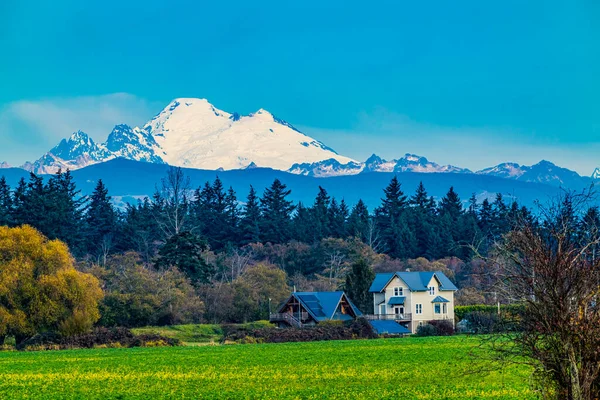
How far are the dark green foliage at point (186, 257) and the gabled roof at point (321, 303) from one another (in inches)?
510

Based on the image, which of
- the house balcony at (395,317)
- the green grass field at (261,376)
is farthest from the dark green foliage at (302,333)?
the green grass field at (261,376)

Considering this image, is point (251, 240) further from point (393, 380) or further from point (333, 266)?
point (393, 380)

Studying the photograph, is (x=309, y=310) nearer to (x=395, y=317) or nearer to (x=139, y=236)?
(x=395, y=317)

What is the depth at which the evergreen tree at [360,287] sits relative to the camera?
89000 millimetres

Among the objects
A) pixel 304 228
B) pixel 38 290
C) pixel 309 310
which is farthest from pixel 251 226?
pixel 38 290

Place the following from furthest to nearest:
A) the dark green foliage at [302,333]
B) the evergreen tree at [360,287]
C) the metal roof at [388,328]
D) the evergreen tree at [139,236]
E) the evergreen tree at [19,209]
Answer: the evergreen tree at [139,236] → the evergreen tree at [19,209] → the evergreen tree at [360,287] → the metal roof at [388,328] → the dark green foliage at [302,333]

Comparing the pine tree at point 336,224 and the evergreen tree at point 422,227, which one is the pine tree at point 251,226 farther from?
the evergreen tree at point 422,227

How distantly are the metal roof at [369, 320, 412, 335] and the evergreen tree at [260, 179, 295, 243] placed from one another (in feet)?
164

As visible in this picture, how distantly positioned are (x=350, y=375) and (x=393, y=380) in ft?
7.95

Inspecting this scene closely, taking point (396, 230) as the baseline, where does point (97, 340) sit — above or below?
below

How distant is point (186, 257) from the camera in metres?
87.1

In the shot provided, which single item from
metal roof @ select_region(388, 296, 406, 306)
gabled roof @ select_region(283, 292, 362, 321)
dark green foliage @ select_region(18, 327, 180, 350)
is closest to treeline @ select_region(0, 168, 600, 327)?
metal roof @ select_region(388, 296, 406, 306)

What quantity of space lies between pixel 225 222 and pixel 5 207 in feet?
125

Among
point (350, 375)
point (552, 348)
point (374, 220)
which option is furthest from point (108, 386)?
point (374, 220)
